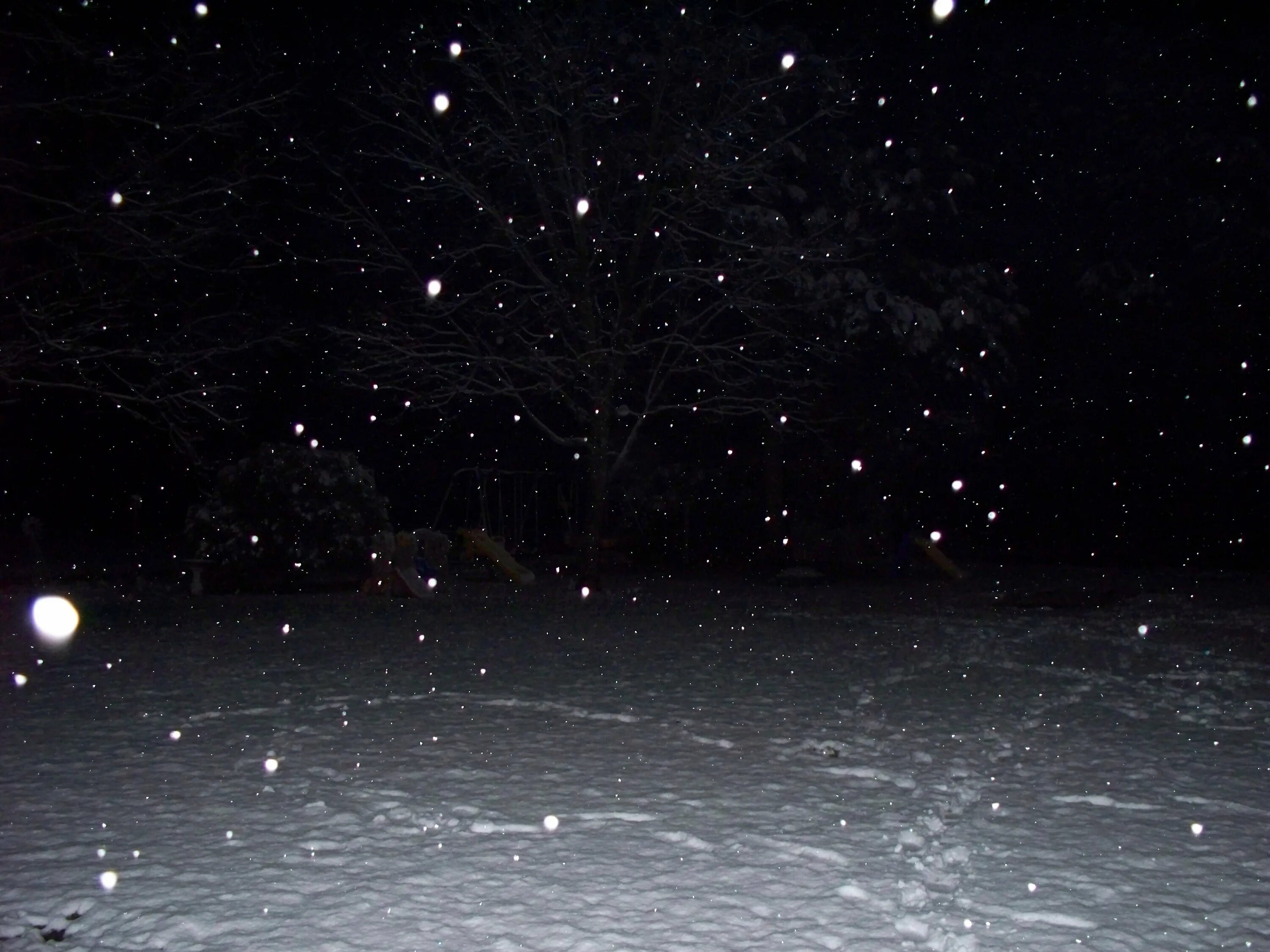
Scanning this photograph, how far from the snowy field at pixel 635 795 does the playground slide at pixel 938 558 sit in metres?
6.94

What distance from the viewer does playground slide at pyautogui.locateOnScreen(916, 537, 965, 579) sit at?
1909 centimetres

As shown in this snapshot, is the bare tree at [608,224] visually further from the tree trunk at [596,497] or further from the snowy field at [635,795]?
the snowy field at [635,795]

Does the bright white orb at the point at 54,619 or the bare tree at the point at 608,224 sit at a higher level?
the bare tree at the point at 608,224

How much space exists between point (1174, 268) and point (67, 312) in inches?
690

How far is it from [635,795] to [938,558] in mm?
13826

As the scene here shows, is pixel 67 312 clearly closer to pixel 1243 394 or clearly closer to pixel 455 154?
pixel 455 154

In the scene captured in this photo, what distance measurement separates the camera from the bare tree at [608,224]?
53.4 feet

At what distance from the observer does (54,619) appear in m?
13.8

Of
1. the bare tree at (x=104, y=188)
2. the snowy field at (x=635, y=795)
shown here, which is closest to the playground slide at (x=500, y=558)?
the bare tree at (x=104, y=188)

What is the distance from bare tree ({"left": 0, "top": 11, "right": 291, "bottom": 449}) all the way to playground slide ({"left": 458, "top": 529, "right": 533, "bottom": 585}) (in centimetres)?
464

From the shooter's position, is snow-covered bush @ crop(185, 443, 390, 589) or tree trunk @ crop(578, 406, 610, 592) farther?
snow-covered bush @ crop(185, 443, 390, 589)

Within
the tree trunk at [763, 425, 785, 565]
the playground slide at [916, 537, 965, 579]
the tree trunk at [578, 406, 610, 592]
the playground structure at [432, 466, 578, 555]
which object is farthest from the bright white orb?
the playground slide at [916, 537, 965, 579]

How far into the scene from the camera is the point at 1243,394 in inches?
821

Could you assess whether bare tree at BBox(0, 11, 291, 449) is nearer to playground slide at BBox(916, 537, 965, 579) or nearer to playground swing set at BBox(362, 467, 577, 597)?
playground swing set at BBox(362, 467, 577, 597)
